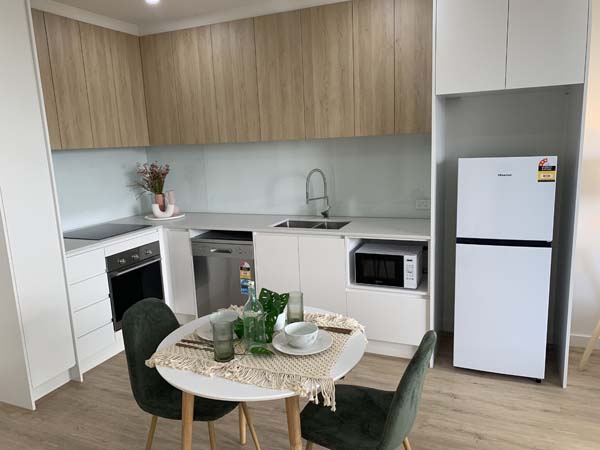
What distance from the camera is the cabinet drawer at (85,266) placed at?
3.08 meters

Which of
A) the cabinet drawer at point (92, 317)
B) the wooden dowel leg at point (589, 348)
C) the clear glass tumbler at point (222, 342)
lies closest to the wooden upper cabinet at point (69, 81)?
the cabinet drawer at point (92, 317)

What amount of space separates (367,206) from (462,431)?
182 centimetres

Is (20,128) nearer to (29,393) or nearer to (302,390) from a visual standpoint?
(29,393)

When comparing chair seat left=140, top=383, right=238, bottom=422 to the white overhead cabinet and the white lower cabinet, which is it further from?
the white overhead cabinet

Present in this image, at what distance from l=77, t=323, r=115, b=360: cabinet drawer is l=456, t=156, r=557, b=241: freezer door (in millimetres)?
2565

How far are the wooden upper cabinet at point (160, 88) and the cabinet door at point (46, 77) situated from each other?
0.90m

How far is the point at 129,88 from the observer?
3934 millimetres

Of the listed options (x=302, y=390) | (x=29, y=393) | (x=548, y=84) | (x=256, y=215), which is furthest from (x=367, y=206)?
(x=29, y=393)

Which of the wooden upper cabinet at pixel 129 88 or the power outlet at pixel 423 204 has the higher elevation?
the wooden upper cabinet at pixel 129 88

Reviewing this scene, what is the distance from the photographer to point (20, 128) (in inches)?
106

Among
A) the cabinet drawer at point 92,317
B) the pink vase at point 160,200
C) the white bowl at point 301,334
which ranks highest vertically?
the pink vase at point 160,200

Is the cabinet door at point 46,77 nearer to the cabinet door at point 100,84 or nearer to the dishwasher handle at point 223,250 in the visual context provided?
the cabinet door at point 100,84

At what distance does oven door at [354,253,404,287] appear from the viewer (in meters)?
3.15

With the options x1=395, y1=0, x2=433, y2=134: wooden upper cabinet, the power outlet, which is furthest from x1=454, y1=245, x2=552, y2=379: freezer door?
x1=395, y1=0, x2=433, y2=134: wooden upper cabinet
